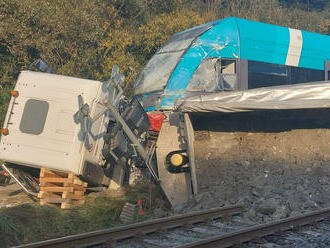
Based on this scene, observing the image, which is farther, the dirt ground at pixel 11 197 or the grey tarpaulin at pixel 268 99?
the dirt ground at pixel 11 197

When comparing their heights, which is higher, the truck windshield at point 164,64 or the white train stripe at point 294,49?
the white train stripe at point 294,49

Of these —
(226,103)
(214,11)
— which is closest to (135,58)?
(226,103)

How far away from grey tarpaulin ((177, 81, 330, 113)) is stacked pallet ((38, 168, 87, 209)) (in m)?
2.99

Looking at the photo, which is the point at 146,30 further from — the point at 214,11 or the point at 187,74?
the point at 214,11

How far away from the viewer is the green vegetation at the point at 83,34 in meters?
19.3

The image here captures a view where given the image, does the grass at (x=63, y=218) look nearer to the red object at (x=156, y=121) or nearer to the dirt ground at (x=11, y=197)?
the dirt ground at (x=11, y=197)

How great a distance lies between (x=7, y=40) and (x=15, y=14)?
1.13 m

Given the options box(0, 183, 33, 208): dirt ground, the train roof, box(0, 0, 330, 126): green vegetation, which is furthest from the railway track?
box(0, 0, 330, 126): green vegetation

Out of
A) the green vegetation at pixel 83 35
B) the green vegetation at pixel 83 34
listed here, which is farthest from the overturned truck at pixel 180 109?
the green vegetation at pixel 83 34

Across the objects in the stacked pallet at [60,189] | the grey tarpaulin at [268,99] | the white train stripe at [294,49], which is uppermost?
the white train stripe at [294,49]

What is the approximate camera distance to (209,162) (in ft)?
39.1

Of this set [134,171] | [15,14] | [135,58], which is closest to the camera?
[134,171]

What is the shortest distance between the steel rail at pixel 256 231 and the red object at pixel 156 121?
4946 millimetres

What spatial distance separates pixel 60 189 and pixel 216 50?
6551 millimetres
